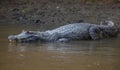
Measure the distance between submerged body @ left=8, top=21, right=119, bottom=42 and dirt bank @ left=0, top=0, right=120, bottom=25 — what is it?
2.06 meters

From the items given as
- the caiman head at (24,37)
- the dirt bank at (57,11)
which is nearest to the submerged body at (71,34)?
the caiman head at (24,37)

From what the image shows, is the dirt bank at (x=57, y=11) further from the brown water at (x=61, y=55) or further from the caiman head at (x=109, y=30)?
the brown water at (x=61, y=55)

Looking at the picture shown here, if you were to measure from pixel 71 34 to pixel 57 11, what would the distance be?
480 centimetres

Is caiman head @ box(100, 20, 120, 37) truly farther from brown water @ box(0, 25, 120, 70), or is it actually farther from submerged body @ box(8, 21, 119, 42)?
brown water @ box(0, 25, 120, 70)

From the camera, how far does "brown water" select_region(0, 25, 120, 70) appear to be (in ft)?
25.2

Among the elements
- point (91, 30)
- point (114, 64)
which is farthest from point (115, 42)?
point (114, 64)

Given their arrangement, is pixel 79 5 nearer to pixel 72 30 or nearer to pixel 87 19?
pixel 87 19

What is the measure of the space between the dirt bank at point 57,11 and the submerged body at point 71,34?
6.75 feet

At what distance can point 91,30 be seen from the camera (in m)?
12.0

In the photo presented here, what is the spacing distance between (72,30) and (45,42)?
3.19 feet

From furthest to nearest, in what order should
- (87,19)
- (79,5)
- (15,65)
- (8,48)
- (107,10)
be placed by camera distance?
(79,5) → (107,10) → (87,19) → (8,48) → (15,65)

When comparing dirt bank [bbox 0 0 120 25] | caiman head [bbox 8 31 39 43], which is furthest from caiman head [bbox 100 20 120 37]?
caiman head [bbox 8 31 39 43]

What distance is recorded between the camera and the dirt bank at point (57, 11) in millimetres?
15273

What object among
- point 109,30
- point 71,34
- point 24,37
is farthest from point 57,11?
point 24,37
